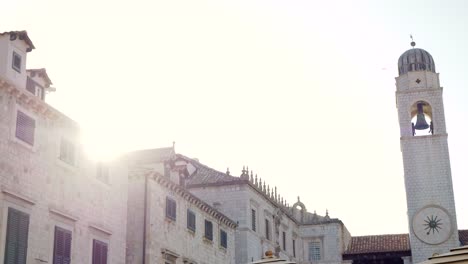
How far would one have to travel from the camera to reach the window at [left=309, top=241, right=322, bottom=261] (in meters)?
50.8

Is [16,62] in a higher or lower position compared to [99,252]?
higher

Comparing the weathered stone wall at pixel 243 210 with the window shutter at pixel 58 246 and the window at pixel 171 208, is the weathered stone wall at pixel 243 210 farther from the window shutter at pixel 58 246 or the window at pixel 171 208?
the window shutter at pixel 58 246

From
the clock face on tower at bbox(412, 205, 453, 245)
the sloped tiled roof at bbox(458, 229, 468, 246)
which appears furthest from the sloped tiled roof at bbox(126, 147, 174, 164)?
the sloped tiled roof at bbox(458, 229, 468, 246)

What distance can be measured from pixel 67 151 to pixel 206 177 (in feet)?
63.7

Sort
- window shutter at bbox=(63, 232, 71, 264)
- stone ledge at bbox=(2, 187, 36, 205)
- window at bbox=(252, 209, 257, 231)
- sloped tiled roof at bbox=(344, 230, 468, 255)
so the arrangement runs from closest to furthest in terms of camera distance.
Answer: stone ledge at bbox=(2, 187, 36, 205) → window shutter at bbox=(63, 232, 71, 264) → window at bbox=(252, 209, 257, 231) → sloped tiled roof at bbox=(344, 230, 468, 255)

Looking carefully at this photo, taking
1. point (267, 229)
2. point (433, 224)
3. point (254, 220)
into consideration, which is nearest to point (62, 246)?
point (254, 220)

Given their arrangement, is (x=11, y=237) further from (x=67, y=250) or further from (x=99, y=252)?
(x=99, y=252)

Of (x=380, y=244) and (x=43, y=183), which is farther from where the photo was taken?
(x=380, y=244)

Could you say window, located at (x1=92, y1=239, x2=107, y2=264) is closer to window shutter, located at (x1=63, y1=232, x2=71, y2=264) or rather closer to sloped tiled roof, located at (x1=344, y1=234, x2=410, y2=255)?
window shutter, located at (x1=63, y1=232, x2=71, y2=264)

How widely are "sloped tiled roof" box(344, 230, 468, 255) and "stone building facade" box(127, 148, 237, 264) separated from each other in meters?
20.4

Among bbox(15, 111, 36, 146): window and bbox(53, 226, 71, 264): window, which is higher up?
bbox(15, 111, 36, 146): window

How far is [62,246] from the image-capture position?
18906 millimetres

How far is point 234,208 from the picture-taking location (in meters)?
37.6

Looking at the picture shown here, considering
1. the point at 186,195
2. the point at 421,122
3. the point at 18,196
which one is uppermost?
the point at 421,122
